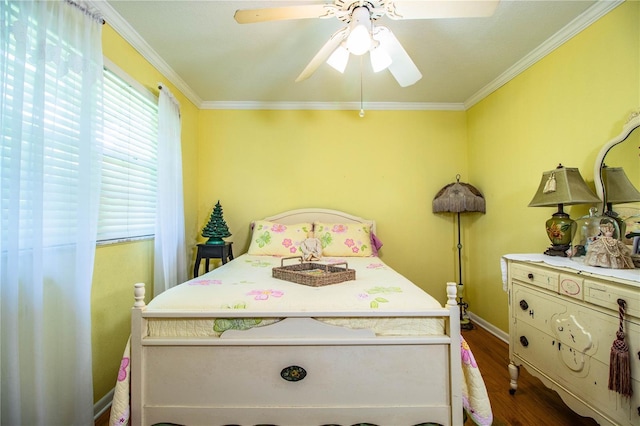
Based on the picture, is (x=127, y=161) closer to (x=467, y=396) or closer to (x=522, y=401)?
(x=467, y=396)

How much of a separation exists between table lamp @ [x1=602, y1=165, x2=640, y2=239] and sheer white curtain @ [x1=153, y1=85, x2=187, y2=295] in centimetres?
291

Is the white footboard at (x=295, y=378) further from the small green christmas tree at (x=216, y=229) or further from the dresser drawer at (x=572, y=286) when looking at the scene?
the small green christmas tree at (x=216, y=229)

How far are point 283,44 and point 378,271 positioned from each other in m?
1.80

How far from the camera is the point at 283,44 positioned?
2146 millimetres

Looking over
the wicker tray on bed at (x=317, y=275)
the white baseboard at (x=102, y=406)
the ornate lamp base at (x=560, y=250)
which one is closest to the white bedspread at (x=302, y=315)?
the wicker tray on bed at (x=317, y=275)

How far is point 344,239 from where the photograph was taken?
110 inches

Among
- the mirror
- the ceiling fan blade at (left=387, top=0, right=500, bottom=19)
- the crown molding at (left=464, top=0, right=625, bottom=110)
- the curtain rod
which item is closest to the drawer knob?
the ceiling fan blade at (left=387, top=0, right=500, bottom=19)

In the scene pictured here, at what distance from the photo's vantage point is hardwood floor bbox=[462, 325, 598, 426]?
1.59 m

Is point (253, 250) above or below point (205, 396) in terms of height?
above

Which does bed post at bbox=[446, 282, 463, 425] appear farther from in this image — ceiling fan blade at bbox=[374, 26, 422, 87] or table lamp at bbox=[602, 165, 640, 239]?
ceiling fan blade at bbox=[374, 26, 422, 87]

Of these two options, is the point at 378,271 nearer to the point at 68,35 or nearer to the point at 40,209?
the point at 40,209

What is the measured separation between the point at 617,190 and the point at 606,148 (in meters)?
0.26

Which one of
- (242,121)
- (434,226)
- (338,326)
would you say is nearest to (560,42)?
(434,226)

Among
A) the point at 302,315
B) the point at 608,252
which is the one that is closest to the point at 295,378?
→ the point at 302,315
